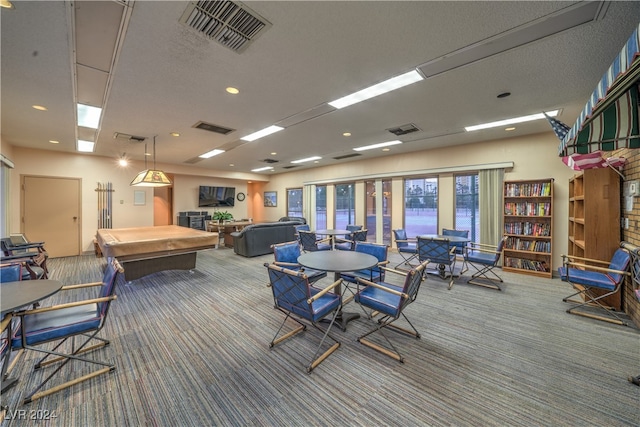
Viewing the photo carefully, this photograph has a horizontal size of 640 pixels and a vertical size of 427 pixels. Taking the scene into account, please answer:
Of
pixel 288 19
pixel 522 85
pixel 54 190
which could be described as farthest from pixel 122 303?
pixel 522 85

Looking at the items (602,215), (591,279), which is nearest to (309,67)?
(591,279)

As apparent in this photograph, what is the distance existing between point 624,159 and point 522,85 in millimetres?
1805

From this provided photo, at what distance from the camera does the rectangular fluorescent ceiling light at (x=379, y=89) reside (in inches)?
106

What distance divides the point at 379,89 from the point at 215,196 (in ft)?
29.2

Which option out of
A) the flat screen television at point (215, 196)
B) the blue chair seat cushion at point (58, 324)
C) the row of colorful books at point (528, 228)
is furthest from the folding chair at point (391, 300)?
the flat screen television at point (215, 196)

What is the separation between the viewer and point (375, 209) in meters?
7.70

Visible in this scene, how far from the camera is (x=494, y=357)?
2.22m

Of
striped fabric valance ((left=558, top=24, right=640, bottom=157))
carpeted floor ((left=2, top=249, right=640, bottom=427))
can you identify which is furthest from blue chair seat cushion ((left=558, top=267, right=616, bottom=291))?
striped fabric valance ((left=558, top=24, right=640, bottom=157))

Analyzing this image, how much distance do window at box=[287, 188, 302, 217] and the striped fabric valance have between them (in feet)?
27.4

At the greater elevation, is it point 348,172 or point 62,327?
point 348,172

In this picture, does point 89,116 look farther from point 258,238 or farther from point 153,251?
point 258,238

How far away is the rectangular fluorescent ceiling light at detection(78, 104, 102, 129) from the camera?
3.54m

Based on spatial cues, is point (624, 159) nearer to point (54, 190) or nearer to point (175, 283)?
point (175, 283)

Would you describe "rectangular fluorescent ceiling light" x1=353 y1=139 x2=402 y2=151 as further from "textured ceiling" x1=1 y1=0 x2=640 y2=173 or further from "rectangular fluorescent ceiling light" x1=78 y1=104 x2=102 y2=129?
"rectangular fluorescent ceiling light" x1=78 y1=104 x2=102 y2=129
